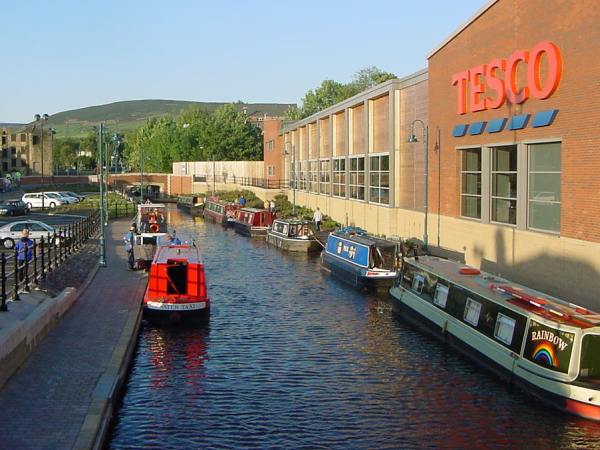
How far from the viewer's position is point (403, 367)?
2231cm

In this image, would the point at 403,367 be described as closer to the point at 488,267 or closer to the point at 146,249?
the point at 488,267

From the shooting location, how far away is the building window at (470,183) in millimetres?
34938

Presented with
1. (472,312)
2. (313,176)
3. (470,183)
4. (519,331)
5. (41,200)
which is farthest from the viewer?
(41,200)

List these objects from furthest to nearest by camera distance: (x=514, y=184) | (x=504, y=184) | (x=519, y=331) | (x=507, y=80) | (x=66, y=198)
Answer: (x=66, y=198) → (x=504, y=184) → (x=514, y=184) → (x=507, y=80) → (x=519, y=331)

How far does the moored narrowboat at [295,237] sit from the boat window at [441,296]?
2526 centimetres

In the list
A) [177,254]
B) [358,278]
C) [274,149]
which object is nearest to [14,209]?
[274,149]

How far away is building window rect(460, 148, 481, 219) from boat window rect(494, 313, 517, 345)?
14.8 metres

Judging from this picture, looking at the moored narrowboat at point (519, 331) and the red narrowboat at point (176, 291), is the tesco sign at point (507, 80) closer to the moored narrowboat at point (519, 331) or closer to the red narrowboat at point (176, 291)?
the moored narrowboat at point (519, 331)

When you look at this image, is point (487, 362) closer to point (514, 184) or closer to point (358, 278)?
point (514, 184)

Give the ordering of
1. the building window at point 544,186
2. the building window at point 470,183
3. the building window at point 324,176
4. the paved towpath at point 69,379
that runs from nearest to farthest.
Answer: the paved towpath at point 69,379, the building window at point 544,186, the building window at point 470,183, the building window at point 324,176

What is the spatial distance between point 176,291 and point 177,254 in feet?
5.38

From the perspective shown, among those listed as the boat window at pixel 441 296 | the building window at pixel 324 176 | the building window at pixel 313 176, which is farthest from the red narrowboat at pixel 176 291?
the building window at pixel 313 176

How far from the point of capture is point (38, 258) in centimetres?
2988

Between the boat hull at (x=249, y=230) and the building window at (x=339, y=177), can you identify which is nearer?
the building window at (x=339, y=177)
